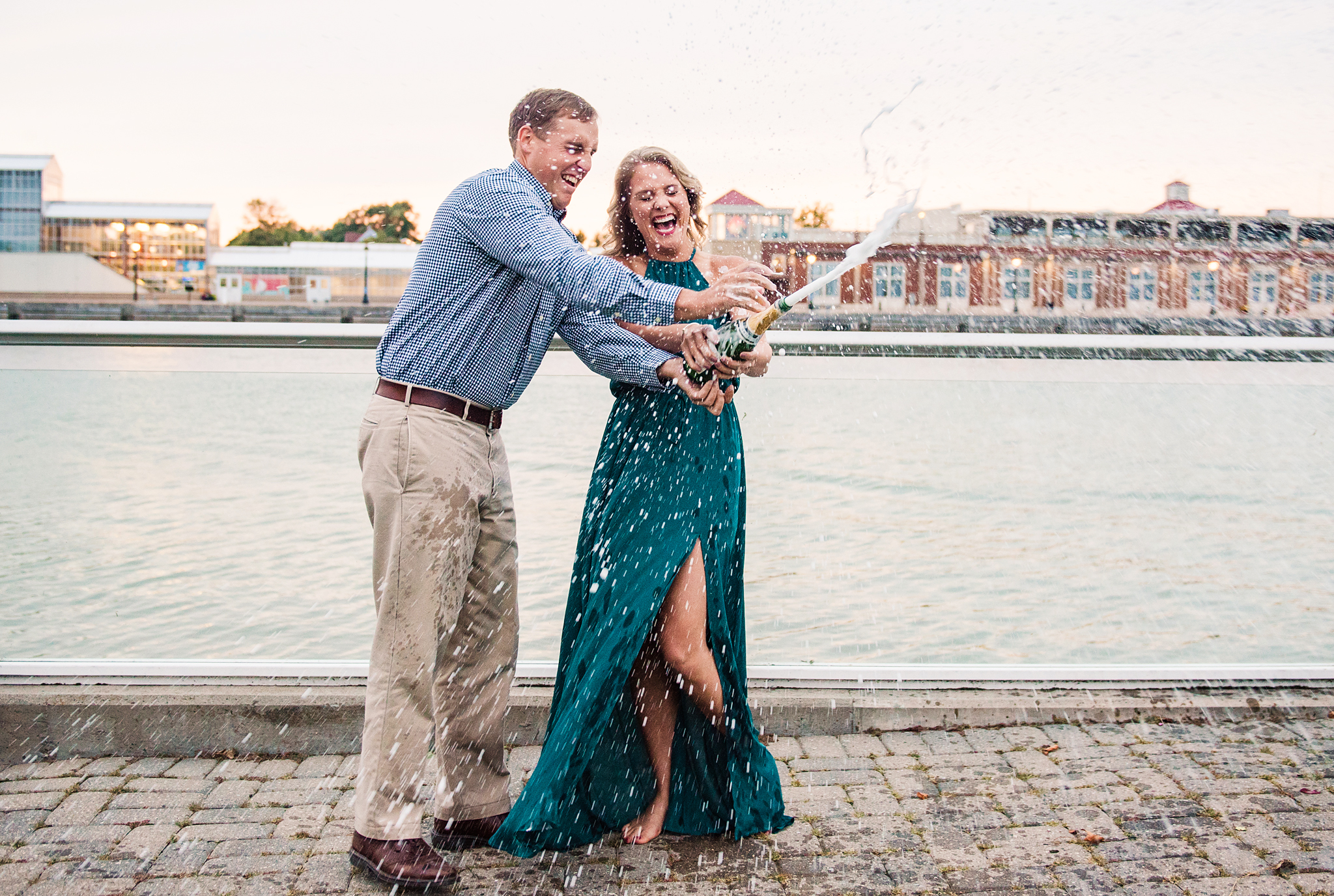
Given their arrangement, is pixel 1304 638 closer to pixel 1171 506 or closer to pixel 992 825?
pixel 1171 506

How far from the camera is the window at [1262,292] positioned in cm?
369

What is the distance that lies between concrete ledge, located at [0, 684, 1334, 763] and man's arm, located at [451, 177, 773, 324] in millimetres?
1674

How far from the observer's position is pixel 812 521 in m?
6.49

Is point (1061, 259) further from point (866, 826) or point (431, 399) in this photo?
point (431, 399)

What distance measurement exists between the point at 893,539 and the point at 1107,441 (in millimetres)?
2846

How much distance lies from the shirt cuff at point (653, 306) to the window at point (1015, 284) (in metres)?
1.84

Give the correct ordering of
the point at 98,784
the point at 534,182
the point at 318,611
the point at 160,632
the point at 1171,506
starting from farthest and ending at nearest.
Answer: the point at 1171,506 → the point at 318,611 → the point at 160,632 → the point at 98,784 → the point at 534,182

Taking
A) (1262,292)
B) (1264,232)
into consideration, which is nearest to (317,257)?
(1264,232)

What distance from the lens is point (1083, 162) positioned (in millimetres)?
3941

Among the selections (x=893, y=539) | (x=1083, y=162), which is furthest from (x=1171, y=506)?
(x=1083, y=162)

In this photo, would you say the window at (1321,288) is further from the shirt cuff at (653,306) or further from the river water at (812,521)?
the shirt cuff at (653,306)

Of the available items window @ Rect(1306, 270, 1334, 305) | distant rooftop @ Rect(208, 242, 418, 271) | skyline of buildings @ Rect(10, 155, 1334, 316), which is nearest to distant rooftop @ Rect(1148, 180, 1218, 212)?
skyline of buildings @ Rect(10, 155, 1334, 316)

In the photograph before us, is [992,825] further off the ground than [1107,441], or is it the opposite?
[1107,441]

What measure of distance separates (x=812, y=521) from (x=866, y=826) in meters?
3.53
